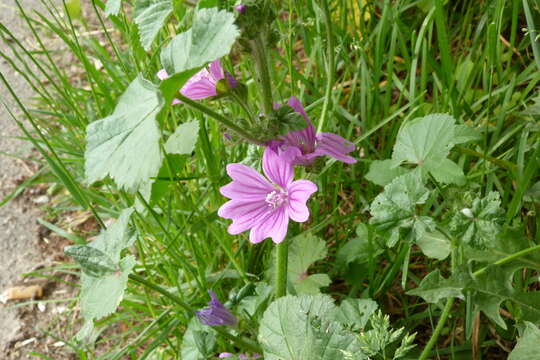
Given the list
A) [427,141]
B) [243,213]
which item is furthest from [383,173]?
[243,213]

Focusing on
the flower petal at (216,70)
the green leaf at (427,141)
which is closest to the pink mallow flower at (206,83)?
the flower petal at (216,70)

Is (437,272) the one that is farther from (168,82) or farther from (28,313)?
(28,313)

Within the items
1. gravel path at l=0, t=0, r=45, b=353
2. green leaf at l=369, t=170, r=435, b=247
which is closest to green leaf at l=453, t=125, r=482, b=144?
green leaf at l=369, t=170, r=435, b=247

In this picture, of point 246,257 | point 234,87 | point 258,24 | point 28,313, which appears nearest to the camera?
point 258,24

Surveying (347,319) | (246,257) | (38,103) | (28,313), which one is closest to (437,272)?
(347,319)

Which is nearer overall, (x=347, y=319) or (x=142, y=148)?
(x=142, y=148)

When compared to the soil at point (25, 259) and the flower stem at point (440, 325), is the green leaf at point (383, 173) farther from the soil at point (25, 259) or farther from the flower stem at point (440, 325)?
the soil at point (25, 259)

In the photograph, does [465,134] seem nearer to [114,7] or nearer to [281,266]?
[281,266]
